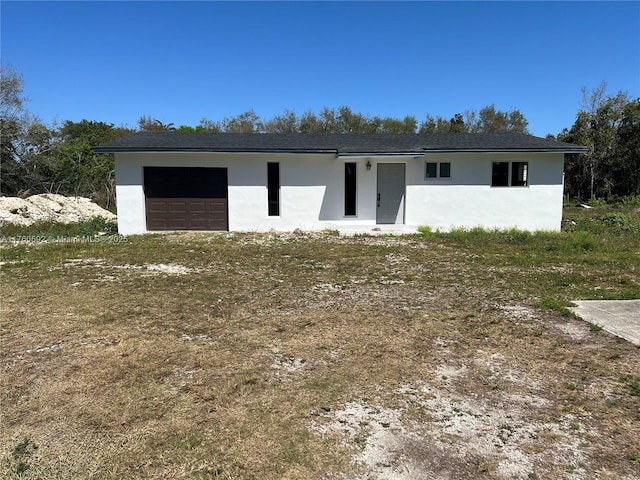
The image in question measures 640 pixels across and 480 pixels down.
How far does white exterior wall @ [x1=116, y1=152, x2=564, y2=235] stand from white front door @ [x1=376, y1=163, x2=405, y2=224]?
9.5 inches

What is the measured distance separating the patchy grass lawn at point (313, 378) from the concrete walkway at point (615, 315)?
0.73ft

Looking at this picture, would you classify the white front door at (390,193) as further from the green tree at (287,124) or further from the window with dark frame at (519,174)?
the green tree at (287,124)

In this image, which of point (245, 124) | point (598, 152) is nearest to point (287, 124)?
point (245, 124)

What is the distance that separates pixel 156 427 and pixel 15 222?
601 inches

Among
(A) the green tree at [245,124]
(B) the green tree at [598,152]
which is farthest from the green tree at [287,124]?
(B) the green tree at [598,152]

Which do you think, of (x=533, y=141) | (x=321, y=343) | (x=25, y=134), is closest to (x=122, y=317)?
(x=321, y=343)

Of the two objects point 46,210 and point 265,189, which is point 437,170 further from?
point 46,210

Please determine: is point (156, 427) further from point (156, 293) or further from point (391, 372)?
point (156, 293)

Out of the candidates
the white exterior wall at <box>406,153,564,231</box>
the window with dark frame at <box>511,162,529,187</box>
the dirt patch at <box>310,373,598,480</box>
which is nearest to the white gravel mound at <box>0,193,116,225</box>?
the white exterior wall at <box>406,153,564,231</box>

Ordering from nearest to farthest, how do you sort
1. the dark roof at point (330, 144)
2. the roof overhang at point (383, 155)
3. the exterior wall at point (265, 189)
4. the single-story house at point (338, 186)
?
the roof overhang at point (383, 155), the dark roof at point (330, 144), the exterior wall at point (265, 189), the single-story house at point (338, 186)

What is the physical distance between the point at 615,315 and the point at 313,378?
4000mm

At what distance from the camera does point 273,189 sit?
48.3 ft

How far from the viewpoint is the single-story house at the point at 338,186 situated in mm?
14195

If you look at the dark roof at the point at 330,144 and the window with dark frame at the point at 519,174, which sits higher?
the dark roof at the point at 330,144
